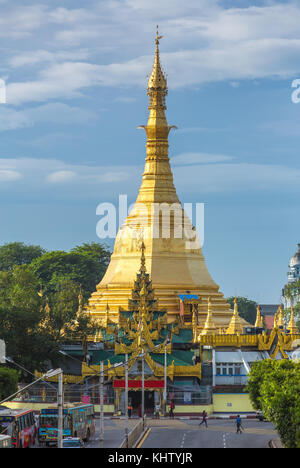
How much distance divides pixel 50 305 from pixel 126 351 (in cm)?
1515

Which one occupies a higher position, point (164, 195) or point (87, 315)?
point (164, 195)

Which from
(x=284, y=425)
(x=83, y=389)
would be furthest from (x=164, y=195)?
(x=284, y=425)

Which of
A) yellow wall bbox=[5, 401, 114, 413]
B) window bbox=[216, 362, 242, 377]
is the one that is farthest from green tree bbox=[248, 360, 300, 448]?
yellow wall bbox=[5, 401, 114, 413]

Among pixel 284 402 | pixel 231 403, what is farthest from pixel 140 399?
pixel 284 402

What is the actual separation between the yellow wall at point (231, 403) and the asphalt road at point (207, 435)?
3.71m

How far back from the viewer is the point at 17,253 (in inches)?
5901

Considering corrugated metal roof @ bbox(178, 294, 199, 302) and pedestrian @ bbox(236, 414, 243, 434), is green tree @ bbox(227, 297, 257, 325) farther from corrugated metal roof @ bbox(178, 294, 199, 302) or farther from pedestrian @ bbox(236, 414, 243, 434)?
pedestrian @ bbox(236, 414, 243, 434)

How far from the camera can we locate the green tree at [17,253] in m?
147

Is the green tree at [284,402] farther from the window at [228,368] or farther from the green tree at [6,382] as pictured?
the window at [228,368]

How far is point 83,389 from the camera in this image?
7562 cm

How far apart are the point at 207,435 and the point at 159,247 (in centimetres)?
3845

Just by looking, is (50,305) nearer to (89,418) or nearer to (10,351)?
(10,351)

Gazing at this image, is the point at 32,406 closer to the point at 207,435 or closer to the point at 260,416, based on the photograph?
the point at 260,416

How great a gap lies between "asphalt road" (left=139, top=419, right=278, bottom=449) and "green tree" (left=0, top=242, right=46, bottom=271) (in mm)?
78042
